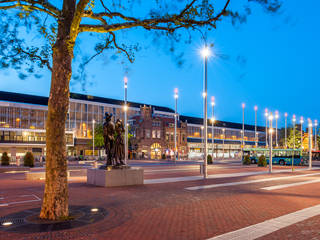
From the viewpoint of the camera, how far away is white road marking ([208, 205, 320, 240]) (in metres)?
6.49

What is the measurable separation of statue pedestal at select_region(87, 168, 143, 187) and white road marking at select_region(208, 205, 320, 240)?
8.74 meters

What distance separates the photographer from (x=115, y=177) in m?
14.8

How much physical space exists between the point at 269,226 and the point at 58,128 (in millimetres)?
6467

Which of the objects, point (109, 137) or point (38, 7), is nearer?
point (38, 7)

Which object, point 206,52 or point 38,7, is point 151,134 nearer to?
point 206,52

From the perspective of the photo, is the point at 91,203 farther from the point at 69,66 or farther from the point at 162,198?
the point at 69,66

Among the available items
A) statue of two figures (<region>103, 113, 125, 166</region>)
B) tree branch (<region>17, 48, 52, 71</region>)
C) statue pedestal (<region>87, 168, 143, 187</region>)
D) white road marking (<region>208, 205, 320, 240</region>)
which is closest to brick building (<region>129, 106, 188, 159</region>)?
statue pedestal (<region>87, 168, 143, 187</region>)

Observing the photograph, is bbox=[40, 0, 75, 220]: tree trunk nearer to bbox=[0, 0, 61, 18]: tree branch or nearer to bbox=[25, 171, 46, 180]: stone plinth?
bbox=[0, 0, 61, 18]: tree branch

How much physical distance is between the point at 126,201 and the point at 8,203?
172 inches

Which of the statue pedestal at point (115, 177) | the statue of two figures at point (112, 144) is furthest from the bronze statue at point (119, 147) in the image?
the statue pedestal at point (115, 177)

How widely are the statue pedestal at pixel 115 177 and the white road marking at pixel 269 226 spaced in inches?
344

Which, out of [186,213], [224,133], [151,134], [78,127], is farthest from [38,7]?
[224,133]

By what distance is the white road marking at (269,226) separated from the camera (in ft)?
21.3

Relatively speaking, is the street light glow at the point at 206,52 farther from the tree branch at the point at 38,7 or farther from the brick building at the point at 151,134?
the brick building at the point at 151,134
